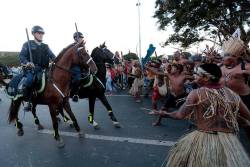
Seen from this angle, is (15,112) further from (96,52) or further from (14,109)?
(96,52)

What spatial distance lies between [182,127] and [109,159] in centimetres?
279

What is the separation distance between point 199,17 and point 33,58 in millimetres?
18542

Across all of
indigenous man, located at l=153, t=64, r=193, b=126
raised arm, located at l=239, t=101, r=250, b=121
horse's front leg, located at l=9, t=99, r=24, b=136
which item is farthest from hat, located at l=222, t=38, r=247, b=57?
horse's front leg, located at l=9, t=99, r=24, b=136

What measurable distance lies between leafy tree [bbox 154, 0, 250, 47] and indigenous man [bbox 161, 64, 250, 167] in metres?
18.1

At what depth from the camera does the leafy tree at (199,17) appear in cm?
2258

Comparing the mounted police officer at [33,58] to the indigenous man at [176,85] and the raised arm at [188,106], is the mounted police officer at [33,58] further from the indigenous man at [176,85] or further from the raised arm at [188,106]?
the raised arm at [188,106]

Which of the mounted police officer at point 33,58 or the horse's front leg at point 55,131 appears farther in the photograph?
the mounted police officer at point 33,58

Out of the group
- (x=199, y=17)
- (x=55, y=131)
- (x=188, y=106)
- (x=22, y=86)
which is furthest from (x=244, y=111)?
(x=199, y=17)

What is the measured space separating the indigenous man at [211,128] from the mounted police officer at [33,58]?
4.24 metres

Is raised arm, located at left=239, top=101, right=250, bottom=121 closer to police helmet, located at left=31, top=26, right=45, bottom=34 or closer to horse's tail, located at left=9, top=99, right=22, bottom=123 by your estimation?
police helmet, located at left=31, top=26, right=45, bottom=34

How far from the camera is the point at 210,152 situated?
3.46 meters

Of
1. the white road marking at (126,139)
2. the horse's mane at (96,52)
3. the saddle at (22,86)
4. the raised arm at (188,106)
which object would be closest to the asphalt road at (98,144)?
the white road marking at (126,139)

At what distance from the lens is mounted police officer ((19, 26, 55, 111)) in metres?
7.14

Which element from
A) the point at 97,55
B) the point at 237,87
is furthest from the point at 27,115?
the point at 237,87
